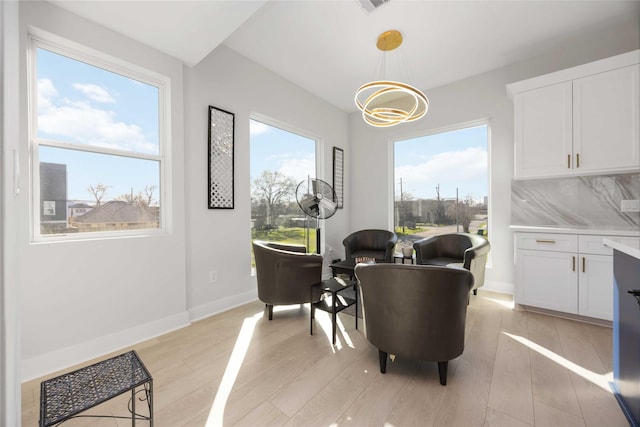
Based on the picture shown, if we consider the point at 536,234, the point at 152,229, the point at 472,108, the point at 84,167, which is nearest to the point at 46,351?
the point at 152,229

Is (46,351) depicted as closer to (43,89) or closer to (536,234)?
(43,89)

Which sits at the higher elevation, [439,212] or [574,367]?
[439,212]

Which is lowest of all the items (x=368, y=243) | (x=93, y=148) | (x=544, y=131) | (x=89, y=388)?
(x=89, y=388)

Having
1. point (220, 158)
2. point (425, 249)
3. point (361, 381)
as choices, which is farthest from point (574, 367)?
point (220, 158)

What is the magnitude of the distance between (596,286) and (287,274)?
9.48 feet

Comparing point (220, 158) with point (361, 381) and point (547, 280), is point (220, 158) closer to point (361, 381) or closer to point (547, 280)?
point (361, 381)

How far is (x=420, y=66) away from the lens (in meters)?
3.41

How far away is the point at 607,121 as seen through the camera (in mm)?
2527

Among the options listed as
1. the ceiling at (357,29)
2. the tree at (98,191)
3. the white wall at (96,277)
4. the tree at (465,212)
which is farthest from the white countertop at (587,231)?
the tree at (98,191)

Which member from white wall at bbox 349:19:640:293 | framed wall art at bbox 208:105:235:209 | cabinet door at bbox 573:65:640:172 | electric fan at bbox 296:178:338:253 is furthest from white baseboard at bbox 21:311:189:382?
cabinet door at bbox 573:65:640:172

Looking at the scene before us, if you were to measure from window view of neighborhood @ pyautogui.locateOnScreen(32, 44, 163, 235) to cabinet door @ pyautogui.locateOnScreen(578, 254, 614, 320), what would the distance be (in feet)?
13.5

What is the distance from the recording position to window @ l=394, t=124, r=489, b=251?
371 cm

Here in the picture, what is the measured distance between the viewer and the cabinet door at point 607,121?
7.93 feet

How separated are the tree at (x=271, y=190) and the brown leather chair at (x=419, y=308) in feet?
6.97
